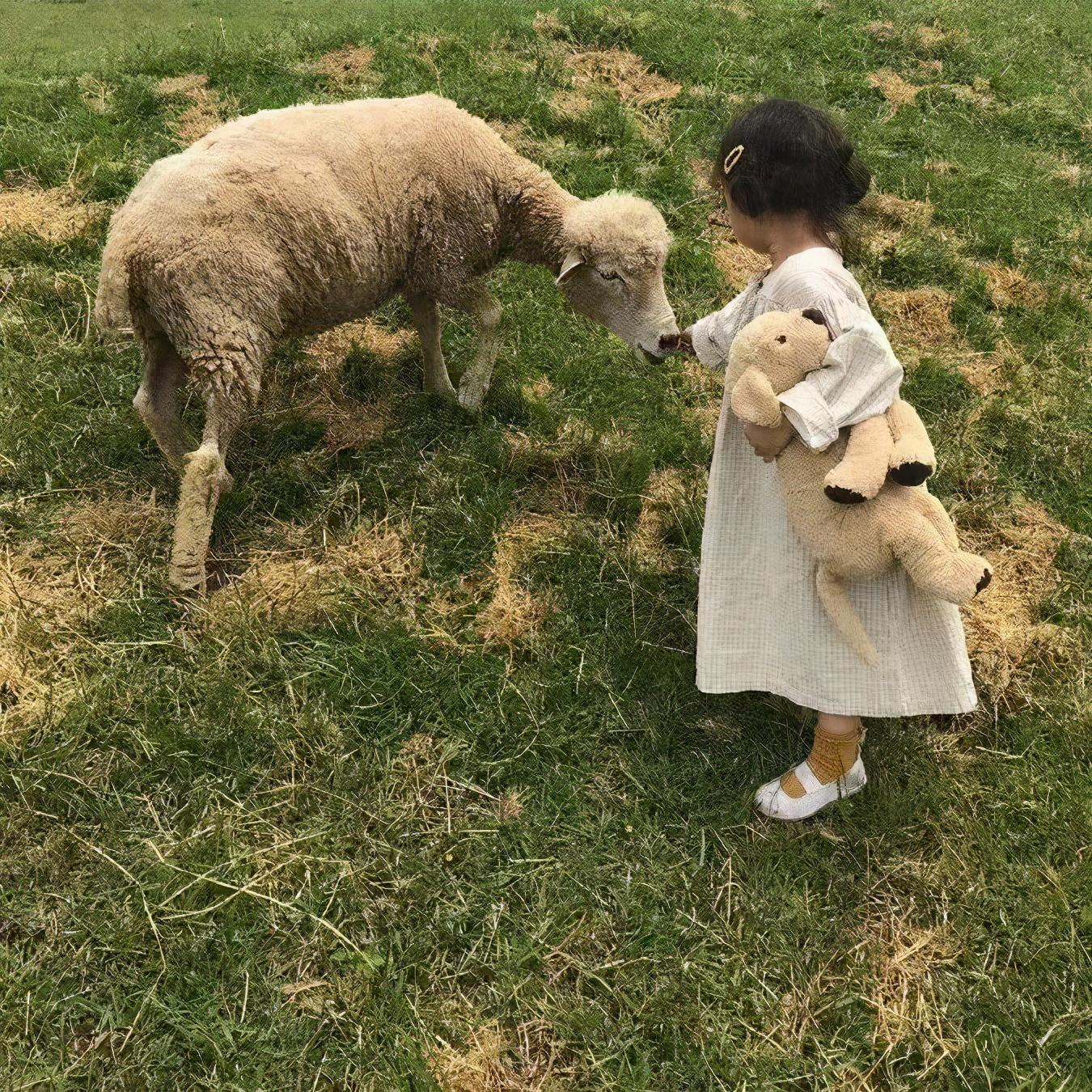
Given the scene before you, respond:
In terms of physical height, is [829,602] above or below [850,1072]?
above

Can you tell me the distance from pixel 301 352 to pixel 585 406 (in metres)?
1.79

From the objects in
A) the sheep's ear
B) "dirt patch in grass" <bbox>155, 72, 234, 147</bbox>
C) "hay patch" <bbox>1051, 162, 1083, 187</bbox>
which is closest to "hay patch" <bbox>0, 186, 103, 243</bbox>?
"dirt patch in grass" <bbox>155, 72, 234, 147</bbox>

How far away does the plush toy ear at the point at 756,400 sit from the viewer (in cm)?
249

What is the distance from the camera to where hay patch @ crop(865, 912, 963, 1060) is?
2.57 m

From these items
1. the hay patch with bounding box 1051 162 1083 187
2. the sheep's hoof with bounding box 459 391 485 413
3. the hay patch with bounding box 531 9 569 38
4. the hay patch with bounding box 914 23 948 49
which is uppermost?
the hay patch with bounding box 531 9 569 38

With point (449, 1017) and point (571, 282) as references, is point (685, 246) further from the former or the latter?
point (449, 1017)

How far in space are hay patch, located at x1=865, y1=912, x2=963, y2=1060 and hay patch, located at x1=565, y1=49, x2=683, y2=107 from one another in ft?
23.8

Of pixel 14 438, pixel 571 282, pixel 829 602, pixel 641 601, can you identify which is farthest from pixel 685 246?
pixel 14 438

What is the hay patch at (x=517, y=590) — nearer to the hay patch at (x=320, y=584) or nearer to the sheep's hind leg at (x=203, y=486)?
the hay patch at (x=320, y=584)

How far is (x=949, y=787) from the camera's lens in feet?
10.4

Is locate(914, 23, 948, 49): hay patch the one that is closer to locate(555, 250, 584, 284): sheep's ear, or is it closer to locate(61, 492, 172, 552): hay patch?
locate(555, 250, 584, 284): sheep's ear

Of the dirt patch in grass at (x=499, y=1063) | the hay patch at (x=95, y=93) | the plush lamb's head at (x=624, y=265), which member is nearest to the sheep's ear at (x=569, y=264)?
the plush lamb's head at (x=624, y=265)

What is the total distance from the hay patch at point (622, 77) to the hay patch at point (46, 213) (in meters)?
4.49

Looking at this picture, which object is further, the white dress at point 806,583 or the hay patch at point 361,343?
the hay patch at point 361,343
